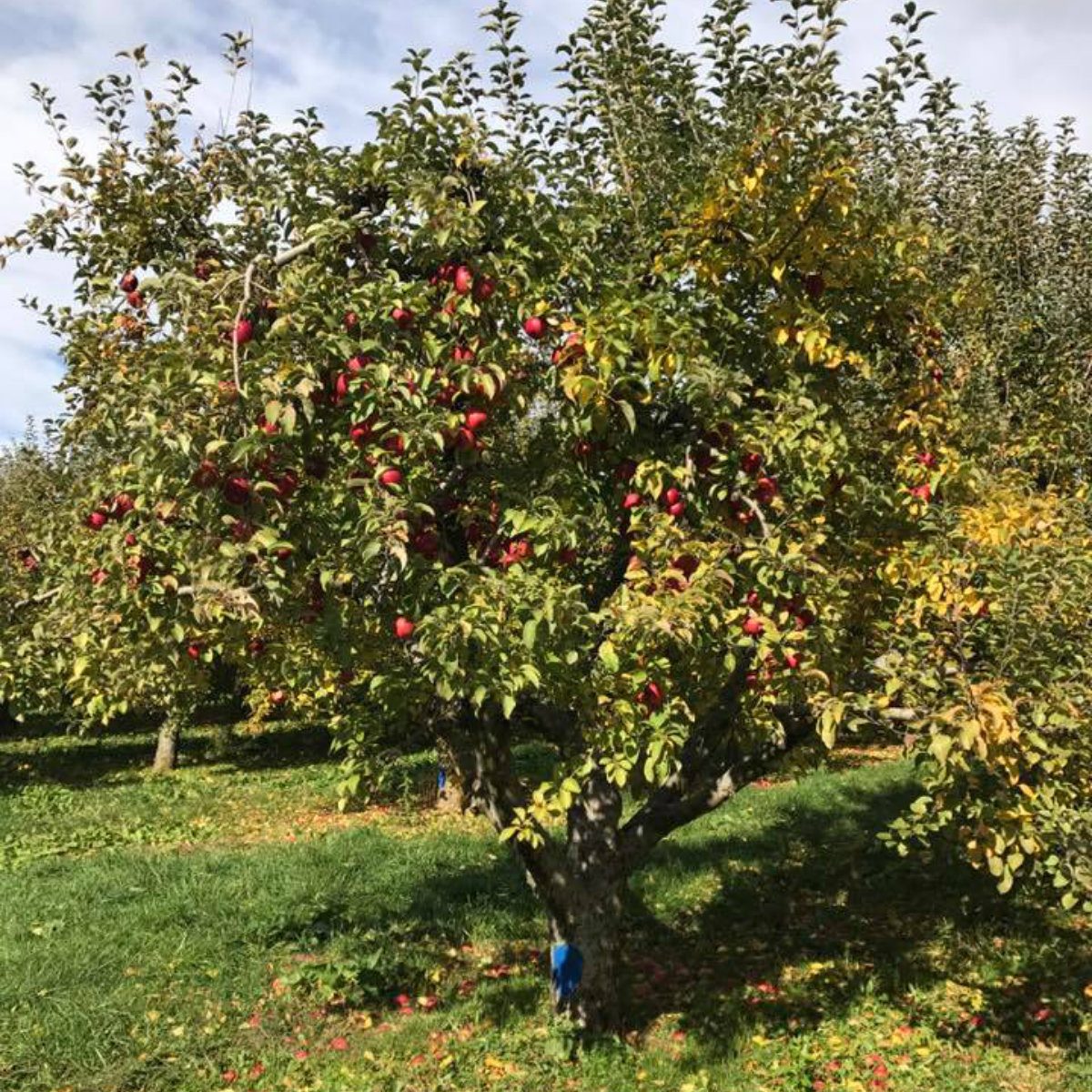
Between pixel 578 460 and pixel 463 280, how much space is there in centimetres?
129

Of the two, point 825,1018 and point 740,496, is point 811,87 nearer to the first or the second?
point 740,496

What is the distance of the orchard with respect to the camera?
4.48 metres

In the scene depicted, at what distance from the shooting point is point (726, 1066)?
6.38 metres

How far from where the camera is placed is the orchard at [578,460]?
4.48 meters

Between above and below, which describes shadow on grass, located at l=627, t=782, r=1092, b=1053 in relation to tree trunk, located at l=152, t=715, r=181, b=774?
above

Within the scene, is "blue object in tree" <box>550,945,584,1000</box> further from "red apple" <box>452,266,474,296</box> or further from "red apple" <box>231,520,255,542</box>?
"red apple" <box>452,266,474,296</box>

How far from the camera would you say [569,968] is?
267 inches

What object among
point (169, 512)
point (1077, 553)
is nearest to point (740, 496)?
point (1077, 553)

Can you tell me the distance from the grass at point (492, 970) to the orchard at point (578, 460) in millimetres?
974

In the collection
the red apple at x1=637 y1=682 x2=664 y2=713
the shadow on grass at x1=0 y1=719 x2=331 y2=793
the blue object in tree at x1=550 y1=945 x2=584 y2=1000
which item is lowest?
the shadow on grass at x1=0 y1=719 x2=331 y2=793

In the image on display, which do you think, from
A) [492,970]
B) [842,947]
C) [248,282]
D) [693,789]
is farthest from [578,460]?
[842,947]

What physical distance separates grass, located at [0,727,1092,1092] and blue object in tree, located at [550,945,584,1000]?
0.28 m

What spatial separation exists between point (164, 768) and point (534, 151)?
58.5 feet

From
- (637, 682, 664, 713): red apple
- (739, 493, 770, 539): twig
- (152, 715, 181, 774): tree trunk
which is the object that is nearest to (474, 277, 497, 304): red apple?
(739, 493, 770, 539): twig
